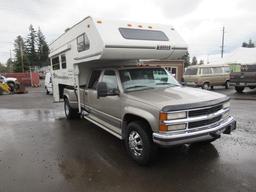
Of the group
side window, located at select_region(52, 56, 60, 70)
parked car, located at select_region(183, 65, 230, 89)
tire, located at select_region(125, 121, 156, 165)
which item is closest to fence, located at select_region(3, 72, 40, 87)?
parked car, located at select_region(183, 65, 230, 89)

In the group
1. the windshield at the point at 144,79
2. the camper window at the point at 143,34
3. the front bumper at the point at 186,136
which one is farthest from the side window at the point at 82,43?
the front bumper at the point at 186,136

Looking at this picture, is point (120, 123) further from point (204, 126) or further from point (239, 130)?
point (239, 130)

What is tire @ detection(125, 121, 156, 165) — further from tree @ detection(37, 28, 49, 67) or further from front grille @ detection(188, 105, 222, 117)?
tree @ detection(37, 28, 49, 67)

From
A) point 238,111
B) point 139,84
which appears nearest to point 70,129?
point 139,84

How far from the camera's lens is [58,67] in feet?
26.8

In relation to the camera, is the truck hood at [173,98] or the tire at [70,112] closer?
the truck hood at [173,98]

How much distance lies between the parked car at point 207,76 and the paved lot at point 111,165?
1044cm

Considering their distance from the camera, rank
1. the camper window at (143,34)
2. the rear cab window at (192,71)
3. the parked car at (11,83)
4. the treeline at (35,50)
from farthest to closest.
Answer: the treeline at (35,50) → the parked car at (11,83) → the rear cab window at (192,71) → the camper window at (143,34)

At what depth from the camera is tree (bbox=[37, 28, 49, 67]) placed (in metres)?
65.3

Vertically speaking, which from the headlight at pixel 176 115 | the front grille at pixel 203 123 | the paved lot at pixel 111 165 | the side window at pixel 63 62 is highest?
the side window at pixel 63 62

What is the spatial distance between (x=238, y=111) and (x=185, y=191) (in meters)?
6.37

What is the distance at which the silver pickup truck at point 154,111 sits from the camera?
3436 mm

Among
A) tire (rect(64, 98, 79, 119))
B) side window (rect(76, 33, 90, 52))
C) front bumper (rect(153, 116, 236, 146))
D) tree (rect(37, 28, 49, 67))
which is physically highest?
tree (rect(37, 28, 49, 67))

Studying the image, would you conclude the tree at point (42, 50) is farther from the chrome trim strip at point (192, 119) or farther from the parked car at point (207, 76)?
the chrome trim strip at point (192, 119)
